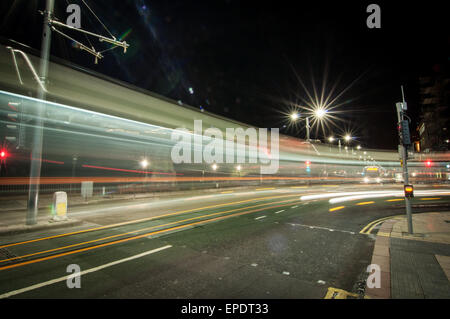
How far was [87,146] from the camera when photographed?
15.1 m

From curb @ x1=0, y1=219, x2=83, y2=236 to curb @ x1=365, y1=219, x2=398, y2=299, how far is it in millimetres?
10275

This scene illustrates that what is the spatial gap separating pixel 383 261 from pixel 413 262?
61 centimetres

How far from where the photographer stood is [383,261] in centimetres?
503

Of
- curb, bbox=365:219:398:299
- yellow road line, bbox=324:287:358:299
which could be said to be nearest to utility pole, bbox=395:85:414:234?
curb, bbox=365:219:398:299

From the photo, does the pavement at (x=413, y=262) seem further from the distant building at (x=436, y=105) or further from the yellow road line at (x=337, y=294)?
the distant building at (x=436, y=105)

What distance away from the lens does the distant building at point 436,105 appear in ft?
159

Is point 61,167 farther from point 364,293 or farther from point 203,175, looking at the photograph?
point 364,293

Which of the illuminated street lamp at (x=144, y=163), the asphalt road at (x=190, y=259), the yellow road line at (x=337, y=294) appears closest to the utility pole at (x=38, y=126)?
the asphalt road at (x=190, y=259)

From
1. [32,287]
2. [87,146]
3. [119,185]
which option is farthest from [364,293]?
[119,185]

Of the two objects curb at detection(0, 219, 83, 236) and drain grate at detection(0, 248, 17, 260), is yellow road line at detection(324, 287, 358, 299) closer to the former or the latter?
drain grate at detection(0, 248, 17, 260)

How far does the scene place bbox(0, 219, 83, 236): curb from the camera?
24.0ft

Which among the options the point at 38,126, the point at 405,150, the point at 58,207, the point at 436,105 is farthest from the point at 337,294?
the point at 436,105

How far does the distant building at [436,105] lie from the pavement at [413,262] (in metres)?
50.4

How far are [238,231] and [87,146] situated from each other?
13420mm
